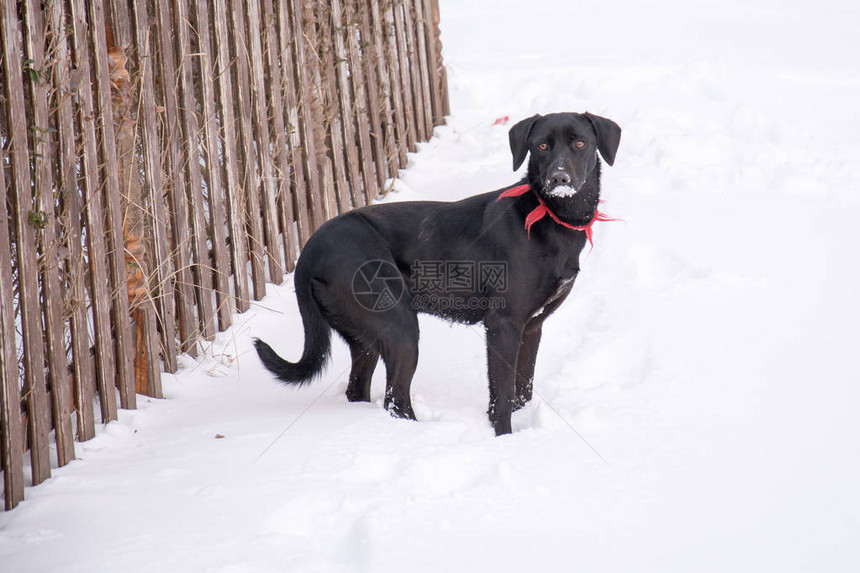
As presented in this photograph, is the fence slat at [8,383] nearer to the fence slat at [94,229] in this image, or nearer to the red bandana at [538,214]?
the fence slat at [94,229]

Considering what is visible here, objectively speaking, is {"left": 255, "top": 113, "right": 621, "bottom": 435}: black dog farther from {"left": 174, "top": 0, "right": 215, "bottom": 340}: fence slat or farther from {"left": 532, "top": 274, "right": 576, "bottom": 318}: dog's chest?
{"left": 174, "top": 0, "right": 215, "bottom": 340}: fence slat

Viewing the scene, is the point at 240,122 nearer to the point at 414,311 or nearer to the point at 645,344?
the point at 414,311

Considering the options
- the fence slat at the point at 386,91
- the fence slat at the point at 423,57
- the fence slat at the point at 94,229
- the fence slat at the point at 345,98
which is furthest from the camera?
the fence slat at the point at 423,57

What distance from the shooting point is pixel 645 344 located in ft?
11.7

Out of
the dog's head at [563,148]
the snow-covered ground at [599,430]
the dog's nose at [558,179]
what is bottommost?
the snow-covered ground at [599,430]

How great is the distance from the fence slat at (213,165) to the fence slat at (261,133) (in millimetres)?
308

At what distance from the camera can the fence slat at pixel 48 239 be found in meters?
2.61

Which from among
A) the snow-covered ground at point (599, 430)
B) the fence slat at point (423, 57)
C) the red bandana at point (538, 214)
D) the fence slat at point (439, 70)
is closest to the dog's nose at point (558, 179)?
the red bandana at point (538, 214)

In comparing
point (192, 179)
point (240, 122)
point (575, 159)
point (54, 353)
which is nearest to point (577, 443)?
point (575, 159)

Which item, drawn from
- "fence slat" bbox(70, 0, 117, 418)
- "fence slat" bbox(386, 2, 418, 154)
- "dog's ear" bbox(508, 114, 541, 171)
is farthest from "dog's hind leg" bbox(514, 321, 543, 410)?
"fence slat" bbox(386, 2, 418, 154)

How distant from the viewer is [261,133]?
14.3ft

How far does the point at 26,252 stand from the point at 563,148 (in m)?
2.02

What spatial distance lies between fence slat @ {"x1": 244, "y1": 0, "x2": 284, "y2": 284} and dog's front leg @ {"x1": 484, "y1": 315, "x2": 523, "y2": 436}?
1.75 m

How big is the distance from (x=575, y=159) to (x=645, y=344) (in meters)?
0.96
